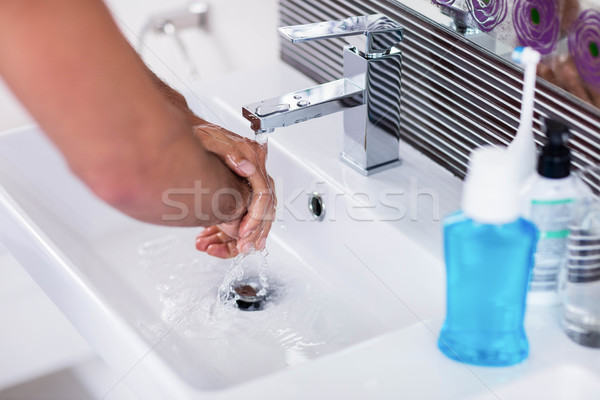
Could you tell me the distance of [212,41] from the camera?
5.84 feet

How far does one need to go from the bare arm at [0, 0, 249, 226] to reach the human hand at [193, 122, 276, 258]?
0.22 m

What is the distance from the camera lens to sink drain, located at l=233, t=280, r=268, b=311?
3.18ft

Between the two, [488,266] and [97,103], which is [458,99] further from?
[97,103]

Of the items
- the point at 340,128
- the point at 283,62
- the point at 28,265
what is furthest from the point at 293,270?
the point at 283,62

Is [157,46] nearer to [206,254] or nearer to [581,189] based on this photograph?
[206,254]

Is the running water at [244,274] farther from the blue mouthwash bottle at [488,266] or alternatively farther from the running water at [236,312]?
the blue mouthwash bottle at [488,266]

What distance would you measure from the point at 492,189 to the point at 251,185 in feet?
1.33

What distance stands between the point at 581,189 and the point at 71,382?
57cm

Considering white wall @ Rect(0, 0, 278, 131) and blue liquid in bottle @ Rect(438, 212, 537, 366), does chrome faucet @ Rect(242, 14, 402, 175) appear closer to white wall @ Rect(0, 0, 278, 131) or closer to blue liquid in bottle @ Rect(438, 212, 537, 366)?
blue liquid in bottle @ Rect(438, 212, 537, 366)

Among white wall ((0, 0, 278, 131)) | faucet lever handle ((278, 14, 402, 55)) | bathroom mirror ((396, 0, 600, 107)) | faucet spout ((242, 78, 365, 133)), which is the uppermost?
bathroom mirror ((396, 0, 600, 107))

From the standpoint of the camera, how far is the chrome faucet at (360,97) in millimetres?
915

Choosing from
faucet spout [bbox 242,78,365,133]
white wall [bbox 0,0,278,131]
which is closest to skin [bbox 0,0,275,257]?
faucet spout [bbox 242,78,365,133]

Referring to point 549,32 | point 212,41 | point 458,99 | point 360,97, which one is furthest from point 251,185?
point 212,41

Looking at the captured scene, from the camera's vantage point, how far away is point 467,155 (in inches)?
38.9
